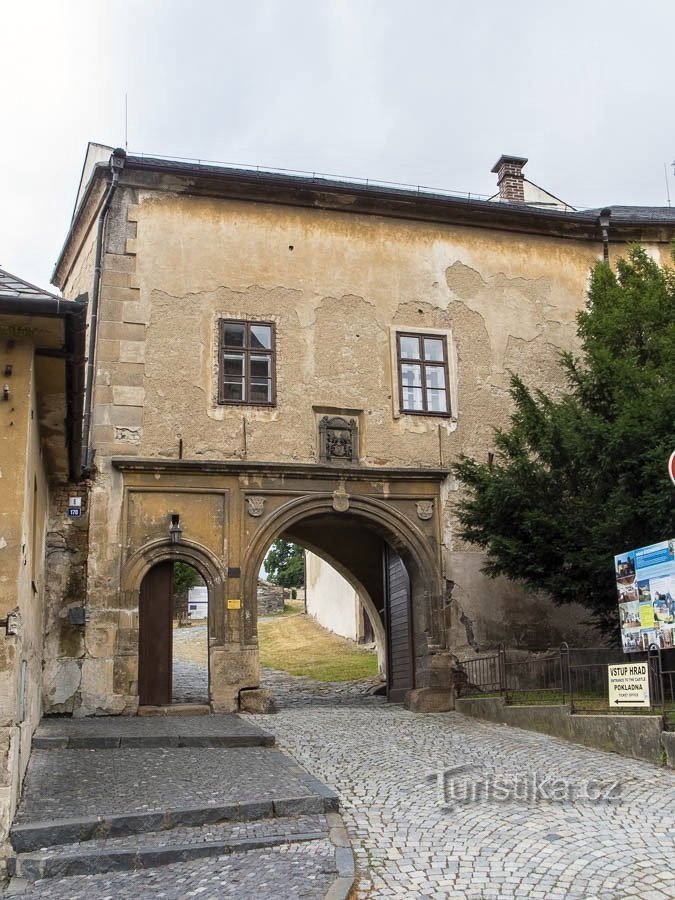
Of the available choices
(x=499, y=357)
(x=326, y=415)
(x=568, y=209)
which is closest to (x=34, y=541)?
(x=326, y=415)

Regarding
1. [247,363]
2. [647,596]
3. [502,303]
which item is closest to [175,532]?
[247,363]

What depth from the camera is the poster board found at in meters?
10.1

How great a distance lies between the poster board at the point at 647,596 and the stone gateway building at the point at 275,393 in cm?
518

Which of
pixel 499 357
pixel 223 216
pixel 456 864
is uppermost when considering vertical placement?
pixel 223 216

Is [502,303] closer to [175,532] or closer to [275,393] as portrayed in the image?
[275,393]

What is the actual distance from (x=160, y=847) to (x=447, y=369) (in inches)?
461

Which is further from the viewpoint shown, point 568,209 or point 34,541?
point 568,209

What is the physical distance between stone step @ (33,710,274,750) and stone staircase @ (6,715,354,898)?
27 centimetres

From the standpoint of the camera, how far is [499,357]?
57.0 feet

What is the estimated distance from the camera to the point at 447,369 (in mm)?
16969

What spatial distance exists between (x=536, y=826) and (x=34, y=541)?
18.7 ft

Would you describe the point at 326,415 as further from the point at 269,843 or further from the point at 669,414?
the point at 269,843

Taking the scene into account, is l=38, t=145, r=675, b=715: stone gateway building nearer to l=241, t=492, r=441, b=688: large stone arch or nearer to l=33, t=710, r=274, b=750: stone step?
l=241, t=492, r=441, b=688: large stone arch

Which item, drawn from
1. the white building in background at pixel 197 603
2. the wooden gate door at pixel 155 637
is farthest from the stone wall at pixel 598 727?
the white building in background at pixel 197 603
